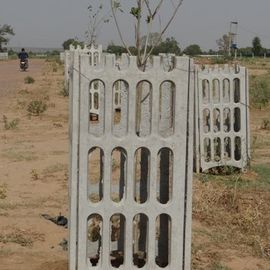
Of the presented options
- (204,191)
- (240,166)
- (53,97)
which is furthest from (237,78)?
(53,97)

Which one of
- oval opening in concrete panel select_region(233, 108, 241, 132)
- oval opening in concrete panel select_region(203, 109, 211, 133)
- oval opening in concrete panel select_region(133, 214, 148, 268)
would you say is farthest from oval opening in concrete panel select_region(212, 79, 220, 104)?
oval opening in concrete panel select_region(133, 214, 148, 268)

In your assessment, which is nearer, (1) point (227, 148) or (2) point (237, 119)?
(2) point (237, 119)

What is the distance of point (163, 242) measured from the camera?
430cm

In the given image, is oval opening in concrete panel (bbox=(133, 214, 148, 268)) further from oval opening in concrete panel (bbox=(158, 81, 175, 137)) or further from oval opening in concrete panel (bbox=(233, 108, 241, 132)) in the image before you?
oval opening in concrete panel (bbox=(233, 108, 241, 132))

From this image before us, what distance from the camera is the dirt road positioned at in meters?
5.12

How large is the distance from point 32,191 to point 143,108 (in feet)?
11.9

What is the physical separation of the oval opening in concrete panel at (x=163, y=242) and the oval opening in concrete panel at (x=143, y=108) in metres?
0.65

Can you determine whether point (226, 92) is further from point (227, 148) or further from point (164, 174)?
point (164, 174)

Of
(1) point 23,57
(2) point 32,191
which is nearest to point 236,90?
(2) point 32,191

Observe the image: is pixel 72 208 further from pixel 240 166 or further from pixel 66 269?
pixel 240 166

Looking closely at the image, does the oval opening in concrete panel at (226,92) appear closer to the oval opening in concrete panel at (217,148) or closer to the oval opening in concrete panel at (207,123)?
the oval opening in concrete panel at (207,123)

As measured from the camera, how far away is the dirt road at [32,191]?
202 inches

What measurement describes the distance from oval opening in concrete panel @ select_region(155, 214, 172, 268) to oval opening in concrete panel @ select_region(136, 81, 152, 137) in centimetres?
65

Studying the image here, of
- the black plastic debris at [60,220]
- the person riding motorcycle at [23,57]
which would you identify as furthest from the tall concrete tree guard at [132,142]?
the person riding motorcycle at [23,57]
